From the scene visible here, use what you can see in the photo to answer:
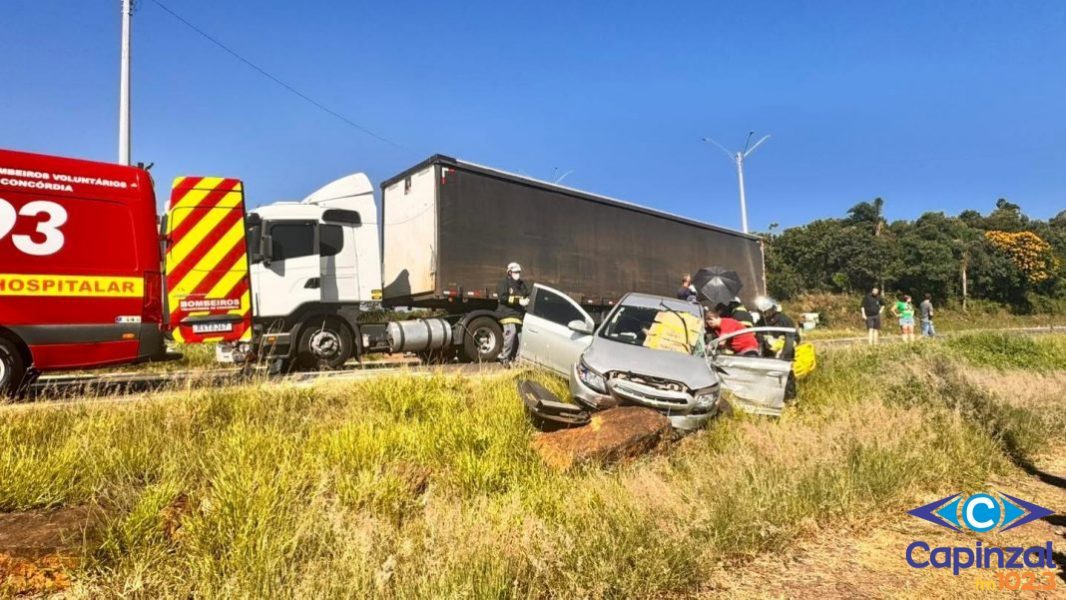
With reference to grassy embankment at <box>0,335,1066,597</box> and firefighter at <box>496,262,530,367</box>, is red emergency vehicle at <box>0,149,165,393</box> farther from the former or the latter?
firefighter at <box>496,262,530,367</box>

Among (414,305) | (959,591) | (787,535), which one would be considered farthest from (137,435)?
(414,305)

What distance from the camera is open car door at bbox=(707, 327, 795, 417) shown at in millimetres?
6379

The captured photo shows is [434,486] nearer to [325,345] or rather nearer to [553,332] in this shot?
[553,332]

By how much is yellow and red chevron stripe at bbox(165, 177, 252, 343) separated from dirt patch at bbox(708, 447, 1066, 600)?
7.39 metres

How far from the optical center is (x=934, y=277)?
4588cm

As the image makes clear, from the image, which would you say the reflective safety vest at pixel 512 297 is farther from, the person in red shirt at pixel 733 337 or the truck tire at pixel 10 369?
the truck tire at pixel 10 369

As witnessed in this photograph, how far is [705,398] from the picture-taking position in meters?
5.67

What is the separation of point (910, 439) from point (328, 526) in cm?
489

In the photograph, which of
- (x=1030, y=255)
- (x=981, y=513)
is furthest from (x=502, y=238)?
(x=1030, y=255)

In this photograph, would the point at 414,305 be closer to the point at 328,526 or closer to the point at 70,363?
the point at 70,363

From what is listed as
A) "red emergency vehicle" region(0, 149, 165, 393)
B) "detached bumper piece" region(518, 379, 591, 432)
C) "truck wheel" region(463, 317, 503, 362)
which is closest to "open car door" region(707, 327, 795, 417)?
"detached bumper piece" region(518, 379, 591, 432)

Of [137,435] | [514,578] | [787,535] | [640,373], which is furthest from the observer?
[640,373]

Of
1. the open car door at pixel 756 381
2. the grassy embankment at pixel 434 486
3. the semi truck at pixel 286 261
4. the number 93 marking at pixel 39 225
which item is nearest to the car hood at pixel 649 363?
the open car door at pixel 756 381

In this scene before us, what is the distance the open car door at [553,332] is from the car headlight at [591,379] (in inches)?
39.5
